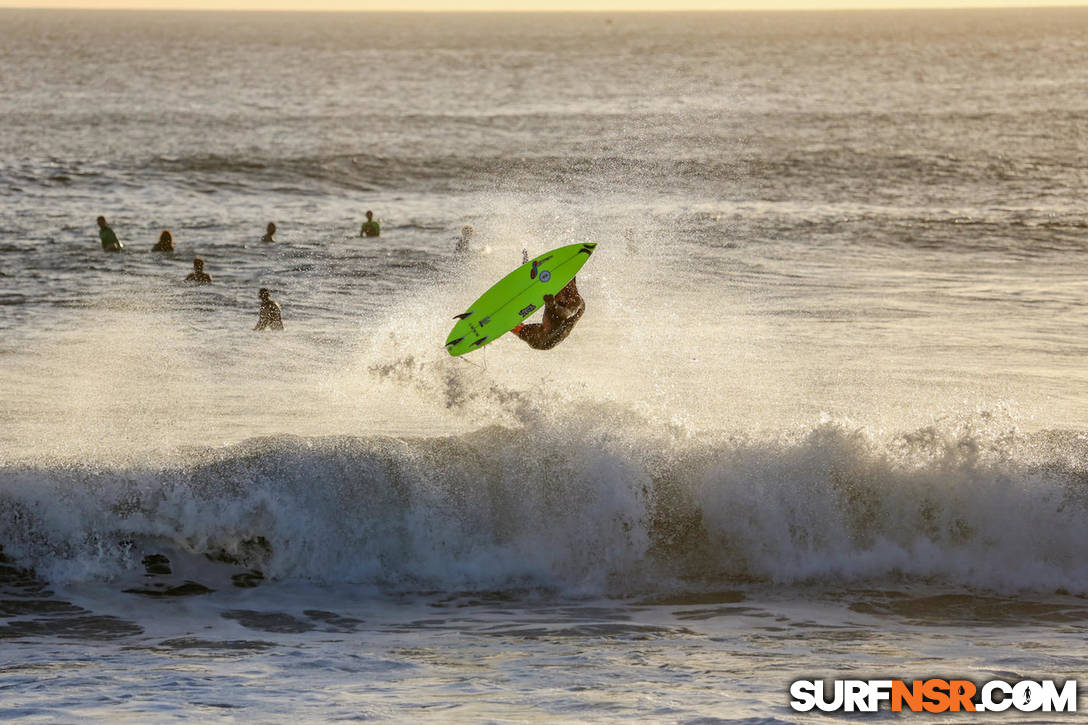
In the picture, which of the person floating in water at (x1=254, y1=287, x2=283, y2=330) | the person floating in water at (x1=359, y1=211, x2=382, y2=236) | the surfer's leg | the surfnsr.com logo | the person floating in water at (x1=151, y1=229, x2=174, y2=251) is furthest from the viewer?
the person floating in water at (x1=359, y1=211, x2=382, y2=236)

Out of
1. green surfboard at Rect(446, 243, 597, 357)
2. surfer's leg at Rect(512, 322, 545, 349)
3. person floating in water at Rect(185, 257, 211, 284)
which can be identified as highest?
person floating in water at Rect(185, 257, 211, 284)

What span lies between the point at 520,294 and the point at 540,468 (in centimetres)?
217

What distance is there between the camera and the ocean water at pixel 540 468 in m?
11.5

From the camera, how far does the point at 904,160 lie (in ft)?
163

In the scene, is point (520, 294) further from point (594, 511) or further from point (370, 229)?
point (370, 229)

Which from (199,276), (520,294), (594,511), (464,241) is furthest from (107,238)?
(594,511)

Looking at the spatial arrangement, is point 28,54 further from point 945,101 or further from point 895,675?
point 895,675

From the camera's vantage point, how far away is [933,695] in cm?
1045

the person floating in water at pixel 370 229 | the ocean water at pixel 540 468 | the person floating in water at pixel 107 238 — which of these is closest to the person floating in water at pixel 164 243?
the ocean water at pixel 540 468

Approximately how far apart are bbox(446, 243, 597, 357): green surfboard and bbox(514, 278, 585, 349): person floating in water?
10 cm

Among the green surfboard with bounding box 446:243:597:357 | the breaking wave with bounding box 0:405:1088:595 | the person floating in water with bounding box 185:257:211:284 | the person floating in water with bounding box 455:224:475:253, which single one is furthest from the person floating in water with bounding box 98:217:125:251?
the green surfboard with bounding box 446:243:597:357

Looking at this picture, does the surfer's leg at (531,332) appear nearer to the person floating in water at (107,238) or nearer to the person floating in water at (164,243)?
the person floating in water at (164,243)

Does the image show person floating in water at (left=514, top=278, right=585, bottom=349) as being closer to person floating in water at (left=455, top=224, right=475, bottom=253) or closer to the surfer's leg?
the surfer's leg

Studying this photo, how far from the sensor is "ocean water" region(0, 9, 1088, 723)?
11.5m
